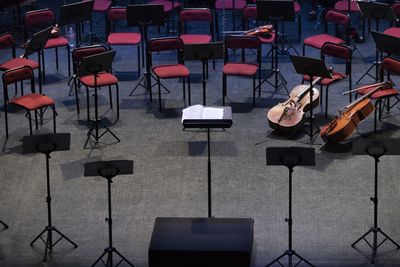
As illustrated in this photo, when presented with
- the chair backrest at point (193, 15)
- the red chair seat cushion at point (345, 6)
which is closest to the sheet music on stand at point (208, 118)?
the chair backrest at point (193, 15)

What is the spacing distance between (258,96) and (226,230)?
189 inches

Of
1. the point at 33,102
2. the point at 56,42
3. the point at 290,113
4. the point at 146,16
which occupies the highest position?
the point at 146,16

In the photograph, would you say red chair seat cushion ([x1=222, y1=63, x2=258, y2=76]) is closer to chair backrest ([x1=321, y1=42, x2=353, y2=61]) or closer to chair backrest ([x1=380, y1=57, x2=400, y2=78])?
chair backrest ([x1=321, y1=42, x2=353, y2=61])

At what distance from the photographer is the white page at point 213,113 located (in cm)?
1108

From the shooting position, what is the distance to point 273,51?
15.6 metres

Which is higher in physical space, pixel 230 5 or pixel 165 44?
pixel 230 5

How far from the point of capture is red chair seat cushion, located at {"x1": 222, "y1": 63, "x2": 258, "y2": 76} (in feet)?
46.0

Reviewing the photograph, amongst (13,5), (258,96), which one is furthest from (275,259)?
(13,5)

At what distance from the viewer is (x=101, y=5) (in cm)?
1694

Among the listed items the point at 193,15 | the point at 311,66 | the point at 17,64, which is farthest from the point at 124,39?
the point at 311,66

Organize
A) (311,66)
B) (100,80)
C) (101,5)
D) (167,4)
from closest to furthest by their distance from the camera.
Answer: (311,66)
(100,80)
(101,5)
(167,4)

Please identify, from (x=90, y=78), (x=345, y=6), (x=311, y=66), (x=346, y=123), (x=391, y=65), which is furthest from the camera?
(x=345, y=6)

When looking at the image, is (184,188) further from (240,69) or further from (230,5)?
(230,5)

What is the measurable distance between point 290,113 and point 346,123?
87 cm
